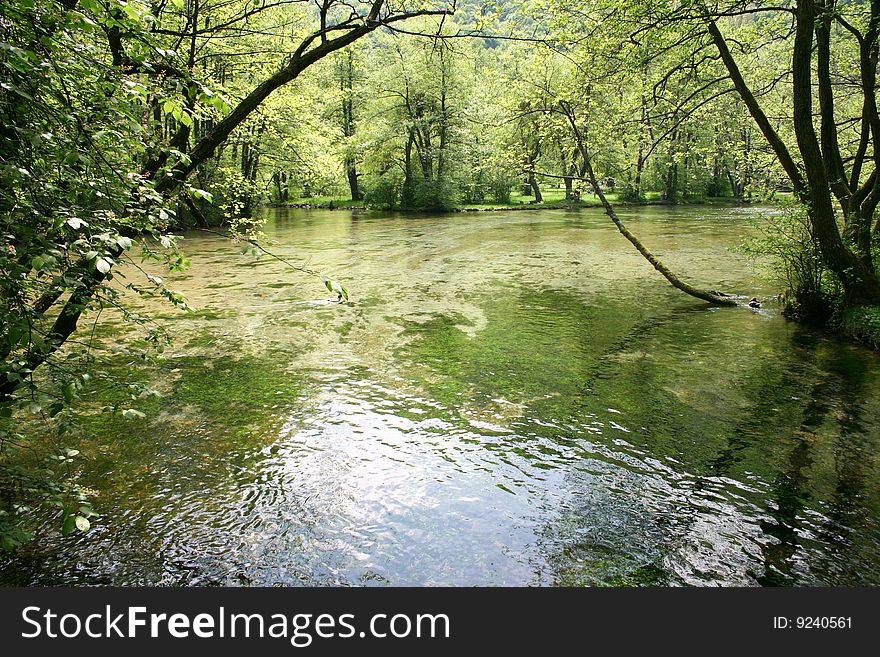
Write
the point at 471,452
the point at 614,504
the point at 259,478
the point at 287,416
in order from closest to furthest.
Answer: the point at 614,504
the point at 259,478
the point at 471,452
the point at 287,416

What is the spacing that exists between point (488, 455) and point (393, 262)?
15.0 meters

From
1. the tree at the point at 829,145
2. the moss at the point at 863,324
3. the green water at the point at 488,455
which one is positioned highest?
the tree at the point at 829,145

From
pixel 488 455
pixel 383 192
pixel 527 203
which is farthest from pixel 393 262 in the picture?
pixel 527 203

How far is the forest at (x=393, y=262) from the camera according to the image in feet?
10.5

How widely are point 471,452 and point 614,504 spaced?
5.77 ft

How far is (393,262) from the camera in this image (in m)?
20.9

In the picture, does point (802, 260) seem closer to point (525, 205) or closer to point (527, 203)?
point (525, 205)

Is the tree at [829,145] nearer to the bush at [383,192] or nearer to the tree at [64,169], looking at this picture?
the tree at [64,169]

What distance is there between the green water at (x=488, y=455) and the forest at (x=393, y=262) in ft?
0.27

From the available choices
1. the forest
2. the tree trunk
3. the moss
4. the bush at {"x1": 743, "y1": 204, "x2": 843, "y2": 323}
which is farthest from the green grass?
the moss

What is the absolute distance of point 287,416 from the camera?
7613mm

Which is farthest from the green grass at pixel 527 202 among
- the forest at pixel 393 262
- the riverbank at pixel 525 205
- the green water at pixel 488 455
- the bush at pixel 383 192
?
Result: the green water at pixel 488 455

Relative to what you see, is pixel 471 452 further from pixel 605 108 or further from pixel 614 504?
pixel 605 108

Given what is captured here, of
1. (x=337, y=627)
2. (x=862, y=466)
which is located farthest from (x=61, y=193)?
(x=862, y=466)
